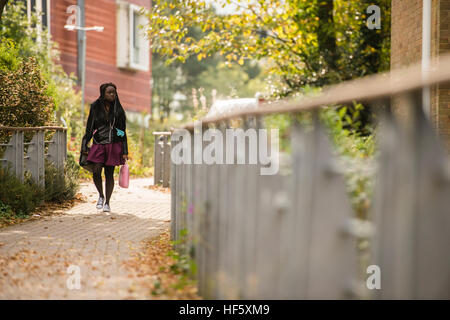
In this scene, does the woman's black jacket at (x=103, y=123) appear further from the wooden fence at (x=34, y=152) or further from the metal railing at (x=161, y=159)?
the metal railing at (x=161, y=159)

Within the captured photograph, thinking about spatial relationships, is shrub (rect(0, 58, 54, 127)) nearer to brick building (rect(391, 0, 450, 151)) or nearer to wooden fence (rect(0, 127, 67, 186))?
wooden fence (rect(0, 127, 67, 186))

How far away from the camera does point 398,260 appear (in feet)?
7.46

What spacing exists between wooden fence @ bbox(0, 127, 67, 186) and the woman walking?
3.03ft

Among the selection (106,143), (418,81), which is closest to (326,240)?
(418,81)

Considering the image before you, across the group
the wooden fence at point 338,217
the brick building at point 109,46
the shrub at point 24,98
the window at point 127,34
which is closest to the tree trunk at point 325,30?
the brick building at point 109,46

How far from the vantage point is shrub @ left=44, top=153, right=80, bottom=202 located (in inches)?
397

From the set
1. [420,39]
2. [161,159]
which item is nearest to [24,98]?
[161,159]

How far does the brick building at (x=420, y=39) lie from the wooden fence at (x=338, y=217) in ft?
16.4

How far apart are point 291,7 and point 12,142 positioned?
1101cm

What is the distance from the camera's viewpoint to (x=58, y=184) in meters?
A: 10.3

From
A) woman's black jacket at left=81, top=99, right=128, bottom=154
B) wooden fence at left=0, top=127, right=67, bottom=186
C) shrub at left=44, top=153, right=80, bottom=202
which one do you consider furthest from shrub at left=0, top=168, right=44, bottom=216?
woman's black jacket at left=81, top=99, right=128, bottom=154

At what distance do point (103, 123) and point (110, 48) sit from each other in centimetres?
1577

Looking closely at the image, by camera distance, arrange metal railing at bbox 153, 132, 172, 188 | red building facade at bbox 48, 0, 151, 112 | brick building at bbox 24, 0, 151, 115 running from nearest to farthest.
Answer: metal railing at bbox 153, 132, 172, 188 → brick building at bbox 24, 0, 151, 115 → red building facade at bbox 48, 0, 151, 112
